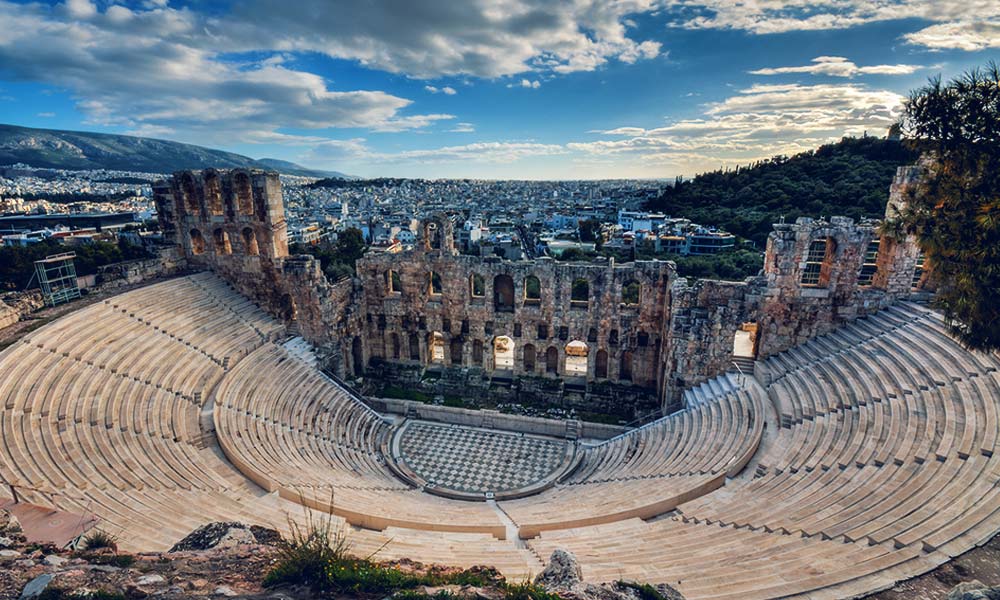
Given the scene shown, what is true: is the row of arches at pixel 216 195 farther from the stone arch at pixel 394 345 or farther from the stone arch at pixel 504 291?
the stone arch at pixel 504 291

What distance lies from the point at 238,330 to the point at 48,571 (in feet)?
65.1

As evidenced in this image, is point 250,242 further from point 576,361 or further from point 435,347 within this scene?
point 576,361

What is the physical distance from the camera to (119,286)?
25.6 meters

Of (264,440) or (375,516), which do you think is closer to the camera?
(375,516)

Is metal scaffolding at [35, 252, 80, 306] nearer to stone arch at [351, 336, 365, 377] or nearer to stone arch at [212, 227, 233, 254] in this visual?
stone arch at [212, 227, 233, 254]

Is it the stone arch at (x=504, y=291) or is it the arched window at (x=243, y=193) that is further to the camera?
the stone arch at (x=504, y=291)

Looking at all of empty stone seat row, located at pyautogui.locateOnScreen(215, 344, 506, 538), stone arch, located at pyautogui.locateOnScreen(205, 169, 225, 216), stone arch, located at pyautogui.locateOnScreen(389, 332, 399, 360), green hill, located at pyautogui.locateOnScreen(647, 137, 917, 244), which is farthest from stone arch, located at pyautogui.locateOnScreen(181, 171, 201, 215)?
green hill, located at pyautogui.locateOnScreen(647, 137, 917, 244)

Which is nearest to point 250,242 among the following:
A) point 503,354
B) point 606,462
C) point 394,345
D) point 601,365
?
point 394,345

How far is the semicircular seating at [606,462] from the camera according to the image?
36.1 ft

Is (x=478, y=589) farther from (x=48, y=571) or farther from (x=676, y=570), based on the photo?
(x=48, y=571)

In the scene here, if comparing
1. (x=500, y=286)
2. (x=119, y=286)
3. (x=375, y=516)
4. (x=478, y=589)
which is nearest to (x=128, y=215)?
(x=119, y=286)

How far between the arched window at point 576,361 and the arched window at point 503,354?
13.0 ft

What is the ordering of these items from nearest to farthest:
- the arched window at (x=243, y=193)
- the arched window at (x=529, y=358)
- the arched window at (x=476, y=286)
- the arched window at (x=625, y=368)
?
the arched window at (x=625, y=368)
the arched window at (x=243, y=193)
the arched window at (x=476, y=286)
the arched window at (x=529, y=358)

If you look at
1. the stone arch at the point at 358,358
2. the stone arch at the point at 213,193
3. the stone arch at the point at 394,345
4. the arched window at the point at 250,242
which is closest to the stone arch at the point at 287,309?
the arched window at the point at 250,242
